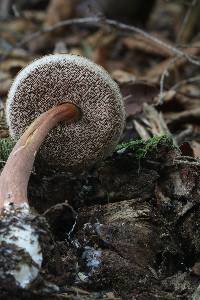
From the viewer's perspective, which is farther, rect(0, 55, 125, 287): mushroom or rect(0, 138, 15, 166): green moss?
rect(0, 138, 15, 166): green moss

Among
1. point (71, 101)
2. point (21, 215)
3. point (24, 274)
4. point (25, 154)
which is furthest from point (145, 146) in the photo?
point (24, 274)

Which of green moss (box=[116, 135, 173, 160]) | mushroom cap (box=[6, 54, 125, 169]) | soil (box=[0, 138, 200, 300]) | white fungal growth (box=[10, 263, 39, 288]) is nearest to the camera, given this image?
white fungal growth (box=[10, 263, 39, 288])

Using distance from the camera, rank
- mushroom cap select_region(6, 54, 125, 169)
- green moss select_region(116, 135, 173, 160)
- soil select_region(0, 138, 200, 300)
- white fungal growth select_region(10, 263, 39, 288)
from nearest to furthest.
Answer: white fungal growth select_region(10, 263, 39, 288) < soil select_region(0, 138, 200, 300) < mushroom cap select_region(6, 54, 125, 169) < green moss select_region(116, 135, 173, 160)

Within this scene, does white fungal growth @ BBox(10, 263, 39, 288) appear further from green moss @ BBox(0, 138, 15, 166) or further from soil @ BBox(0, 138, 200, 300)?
green moss @ BBox(0, 138, 15, 166)

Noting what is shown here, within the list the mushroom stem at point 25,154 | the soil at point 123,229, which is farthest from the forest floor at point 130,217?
the mushroom stem at point 25,154

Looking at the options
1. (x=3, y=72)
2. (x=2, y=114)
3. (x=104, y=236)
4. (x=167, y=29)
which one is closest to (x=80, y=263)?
(x=104, y=236)

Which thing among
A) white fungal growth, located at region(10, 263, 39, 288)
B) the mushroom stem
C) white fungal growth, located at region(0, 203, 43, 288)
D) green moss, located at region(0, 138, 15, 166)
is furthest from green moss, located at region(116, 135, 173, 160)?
white fungal growth, located at region(10, 263, 39, 288)

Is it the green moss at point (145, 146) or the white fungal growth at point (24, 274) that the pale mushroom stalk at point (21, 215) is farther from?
the green moss at point (145, 146)

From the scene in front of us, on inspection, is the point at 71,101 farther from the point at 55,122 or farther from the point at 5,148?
the point at 5,148
